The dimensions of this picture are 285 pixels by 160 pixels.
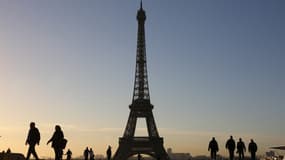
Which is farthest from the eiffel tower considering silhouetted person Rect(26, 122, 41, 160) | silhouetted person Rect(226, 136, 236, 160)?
silhouetted person Rect(26, 122, 41, 160)

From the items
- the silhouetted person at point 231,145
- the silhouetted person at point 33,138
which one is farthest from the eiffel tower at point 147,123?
the silhouetted person at point 33,138

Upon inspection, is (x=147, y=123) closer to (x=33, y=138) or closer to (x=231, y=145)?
(x=231, y=145)

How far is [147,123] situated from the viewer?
9062 cm

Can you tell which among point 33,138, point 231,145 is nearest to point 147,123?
point 231,145

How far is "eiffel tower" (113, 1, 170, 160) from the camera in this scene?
8919 centimetres

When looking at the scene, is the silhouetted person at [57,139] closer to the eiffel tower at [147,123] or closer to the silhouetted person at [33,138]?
the silhouetted person at [33,138]

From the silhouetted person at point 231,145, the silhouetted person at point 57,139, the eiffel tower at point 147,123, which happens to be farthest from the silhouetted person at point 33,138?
the eiffel tower at point 147,123

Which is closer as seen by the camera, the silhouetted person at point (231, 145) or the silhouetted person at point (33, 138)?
the silhouetted person at point (33, 138)

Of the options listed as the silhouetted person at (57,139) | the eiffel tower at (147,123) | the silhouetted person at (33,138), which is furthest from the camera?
the eiffel tower at (147,123)

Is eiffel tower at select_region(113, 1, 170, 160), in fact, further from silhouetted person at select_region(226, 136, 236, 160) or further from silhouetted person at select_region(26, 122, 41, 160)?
silhouetted person at select_region(26, 122, 41, 160)

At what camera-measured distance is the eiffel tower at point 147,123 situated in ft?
293

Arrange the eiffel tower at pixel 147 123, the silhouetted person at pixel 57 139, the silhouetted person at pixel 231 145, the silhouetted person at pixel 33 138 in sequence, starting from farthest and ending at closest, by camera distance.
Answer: the eiffel tower at pixel 147 123 → the silhouetted person at pixel 231 145 → the silhouetted person at pixel 57 139 → the silhouetted person at pixel 33 138

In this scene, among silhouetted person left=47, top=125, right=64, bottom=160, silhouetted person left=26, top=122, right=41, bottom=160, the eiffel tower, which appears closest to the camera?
silhouetted person left=26, top=122, right=41, bottom=160

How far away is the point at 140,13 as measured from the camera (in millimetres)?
97250
